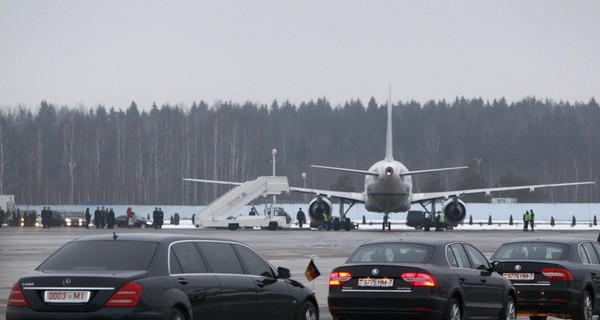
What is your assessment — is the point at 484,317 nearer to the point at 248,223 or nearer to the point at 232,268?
the point at 232,268

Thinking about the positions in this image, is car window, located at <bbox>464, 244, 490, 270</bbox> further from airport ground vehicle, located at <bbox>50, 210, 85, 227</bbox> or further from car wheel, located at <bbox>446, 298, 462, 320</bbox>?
airport ground vehicle, located at <bbox>50, 210, 85, 227</bbox>

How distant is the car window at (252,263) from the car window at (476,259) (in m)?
3.24

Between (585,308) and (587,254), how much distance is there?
1357 mm

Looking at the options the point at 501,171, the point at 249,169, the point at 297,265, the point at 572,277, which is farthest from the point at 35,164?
the point at 572,277

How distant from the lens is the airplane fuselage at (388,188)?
212ft

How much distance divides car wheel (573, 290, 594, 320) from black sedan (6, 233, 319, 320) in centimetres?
551

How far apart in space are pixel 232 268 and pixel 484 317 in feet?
13.7

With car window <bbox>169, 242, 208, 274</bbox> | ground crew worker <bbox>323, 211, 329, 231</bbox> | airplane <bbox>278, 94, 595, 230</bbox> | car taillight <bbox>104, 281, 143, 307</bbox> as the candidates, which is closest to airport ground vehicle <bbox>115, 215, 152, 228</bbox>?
airplane <bbox>278, 94, 595, 230</bbox>

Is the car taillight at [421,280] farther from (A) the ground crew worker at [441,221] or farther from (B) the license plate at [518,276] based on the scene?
(A) the ground crew worker at [441,221]

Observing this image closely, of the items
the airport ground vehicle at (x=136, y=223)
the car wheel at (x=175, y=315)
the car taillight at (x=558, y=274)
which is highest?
the airport ground vehicle at (x=136, y=223)

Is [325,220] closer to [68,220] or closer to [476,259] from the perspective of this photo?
[68,220]

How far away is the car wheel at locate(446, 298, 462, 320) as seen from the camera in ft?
49.3

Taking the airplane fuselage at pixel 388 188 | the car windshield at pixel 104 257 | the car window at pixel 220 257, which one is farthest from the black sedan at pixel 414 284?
the airplane fuselage at pixel 388 188

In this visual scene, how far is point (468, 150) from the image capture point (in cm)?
18600
